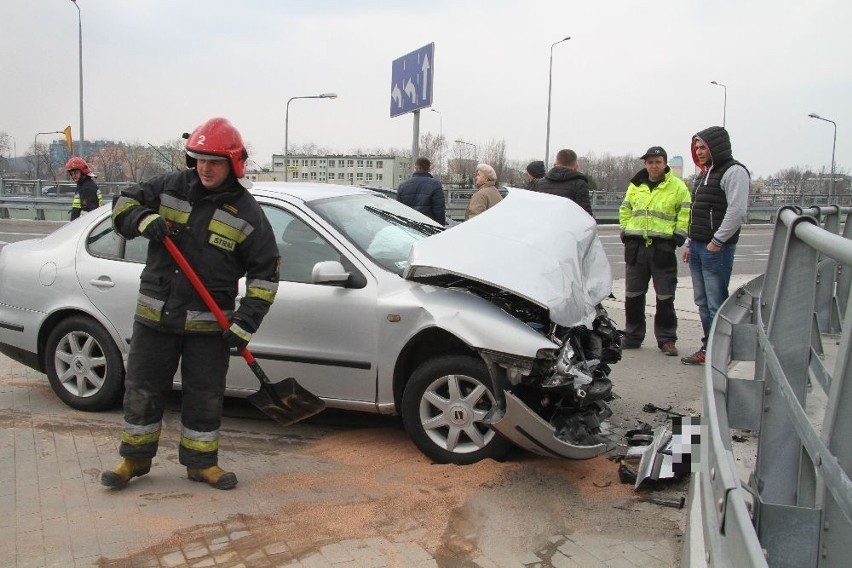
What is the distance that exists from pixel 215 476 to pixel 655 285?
4646mm

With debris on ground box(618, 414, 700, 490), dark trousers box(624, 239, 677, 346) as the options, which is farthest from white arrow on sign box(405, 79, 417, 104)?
debris on ground box(618, 414, 700, 490)

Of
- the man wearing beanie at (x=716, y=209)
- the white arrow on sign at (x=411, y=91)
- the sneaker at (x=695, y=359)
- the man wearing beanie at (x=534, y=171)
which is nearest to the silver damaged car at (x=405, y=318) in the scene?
the man wearing beanie at (x=716, y=209)

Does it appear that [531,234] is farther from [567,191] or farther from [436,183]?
[436,183]

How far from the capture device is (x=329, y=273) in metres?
4.48

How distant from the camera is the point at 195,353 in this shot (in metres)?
4.03

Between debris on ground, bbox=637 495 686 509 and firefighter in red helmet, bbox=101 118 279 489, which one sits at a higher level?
firefighter in red helmet, bbox=101 118 279 489

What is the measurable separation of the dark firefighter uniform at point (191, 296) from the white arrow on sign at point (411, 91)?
24.8ft

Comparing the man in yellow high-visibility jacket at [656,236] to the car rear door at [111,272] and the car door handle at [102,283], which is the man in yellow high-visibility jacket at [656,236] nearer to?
the car rear door at [111,272]

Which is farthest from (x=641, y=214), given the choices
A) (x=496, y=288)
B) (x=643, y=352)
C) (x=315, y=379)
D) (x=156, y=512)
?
(x=156, y=512)

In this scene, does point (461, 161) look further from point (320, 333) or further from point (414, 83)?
point (320, 333)

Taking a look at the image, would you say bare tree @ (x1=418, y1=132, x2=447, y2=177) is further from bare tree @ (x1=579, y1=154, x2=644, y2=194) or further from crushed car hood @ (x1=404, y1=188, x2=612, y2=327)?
crushed car hood @ (x1=404, y1=188, x2=612, y2=327)

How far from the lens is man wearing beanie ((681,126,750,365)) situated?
21.1 ft

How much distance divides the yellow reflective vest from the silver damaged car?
6.97 ft

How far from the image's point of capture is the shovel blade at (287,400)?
440 cm
